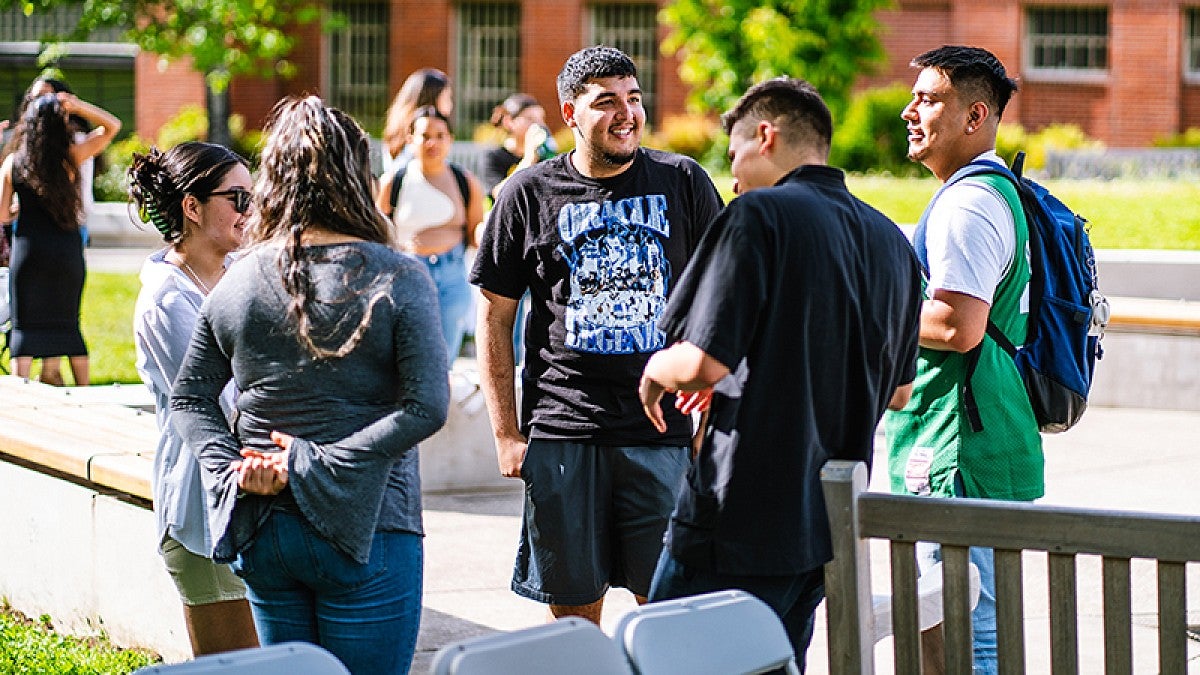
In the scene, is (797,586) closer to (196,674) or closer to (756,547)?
(756,547)

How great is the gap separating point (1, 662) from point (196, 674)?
3372 millimetres

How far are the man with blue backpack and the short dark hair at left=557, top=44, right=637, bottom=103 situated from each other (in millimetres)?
862

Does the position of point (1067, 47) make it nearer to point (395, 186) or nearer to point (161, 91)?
point (161, 91)

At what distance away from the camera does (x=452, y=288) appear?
31.2ft

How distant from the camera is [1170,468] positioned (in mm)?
9500

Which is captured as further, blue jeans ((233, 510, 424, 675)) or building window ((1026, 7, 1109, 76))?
building window ((1026, 7, 1109, 76))

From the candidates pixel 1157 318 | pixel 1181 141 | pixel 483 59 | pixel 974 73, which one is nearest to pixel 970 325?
pixel 974 73

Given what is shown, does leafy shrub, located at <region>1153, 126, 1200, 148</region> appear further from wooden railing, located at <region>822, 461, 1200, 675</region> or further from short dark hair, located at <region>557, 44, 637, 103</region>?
wooden railing, located at <region>822, 461, 1200, 675</region>

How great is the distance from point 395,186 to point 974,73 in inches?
209

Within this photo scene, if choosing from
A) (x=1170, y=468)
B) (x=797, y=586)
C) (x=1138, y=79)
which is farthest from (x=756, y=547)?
(x=1138, y=79)

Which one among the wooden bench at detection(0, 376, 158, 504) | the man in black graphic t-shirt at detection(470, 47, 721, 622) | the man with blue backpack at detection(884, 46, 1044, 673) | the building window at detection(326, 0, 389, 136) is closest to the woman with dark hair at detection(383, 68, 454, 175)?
the wooden bench at detection(0, 376, 158, 504)

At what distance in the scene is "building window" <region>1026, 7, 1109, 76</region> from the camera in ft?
98.0

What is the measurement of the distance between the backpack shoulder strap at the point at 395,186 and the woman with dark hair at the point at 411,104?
0.04 meters

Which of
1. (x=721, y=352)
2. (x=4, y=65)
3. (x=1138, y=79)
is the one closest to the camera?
(x=721, y=352)
